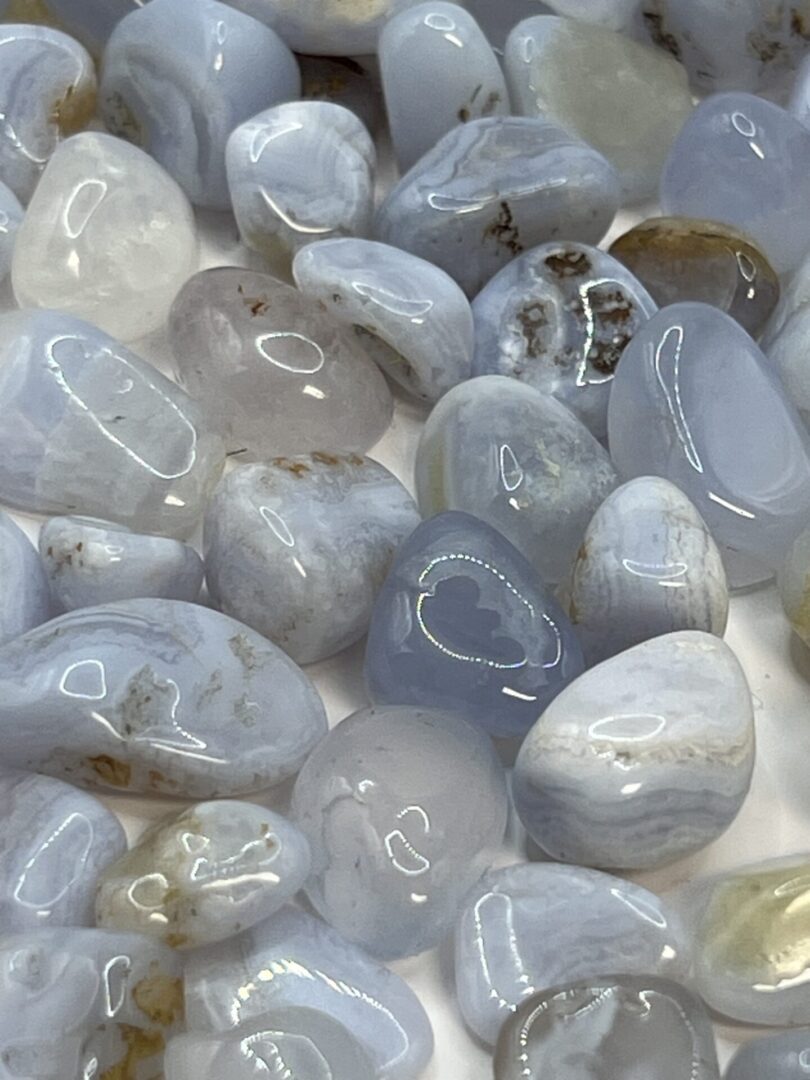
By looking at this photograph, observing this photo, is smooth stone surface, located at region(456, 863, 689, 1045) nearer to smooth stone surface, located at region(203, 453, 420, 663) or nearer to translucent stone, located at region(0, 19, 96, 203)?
smooth stone surface, located at region(203, 453, 420, 663)

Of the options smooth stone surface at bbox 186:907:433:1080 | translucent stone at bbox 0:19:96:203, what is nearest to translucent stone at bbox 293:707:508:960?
smooth stone surface at bbox 186:907:433:1080

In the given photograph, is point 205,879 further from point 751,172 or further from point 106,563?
point 751,172

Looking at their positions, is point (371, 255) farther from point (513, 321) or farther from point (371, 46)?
point (371, 46)

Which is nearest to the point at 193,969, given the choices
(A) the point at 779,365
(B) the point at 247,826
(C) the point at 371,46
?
(B) the point at 247,826

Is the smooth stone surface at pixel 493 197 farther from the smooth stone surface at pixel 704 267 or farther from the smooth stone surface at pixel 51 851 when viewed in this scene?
the smooth stone surface at pixel 51 851

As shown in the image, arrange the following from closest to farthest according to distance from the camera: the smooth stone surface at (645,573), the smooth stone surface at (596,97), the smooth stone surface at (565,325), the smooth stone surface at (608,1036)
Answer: the smooth stone surface at (608,1036) → the smooth stone surface at (645,573) → the smooth stone surface at (565,325) → the smooth stone surface at (596,97)

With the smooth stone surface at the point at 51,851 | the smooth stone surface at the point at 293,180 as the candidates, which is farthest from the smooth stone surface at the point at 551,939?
the smooth stone surface at the point at 293,180

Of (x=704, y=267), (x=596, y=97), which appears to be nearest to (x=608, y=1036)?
(x=704, y=267)
